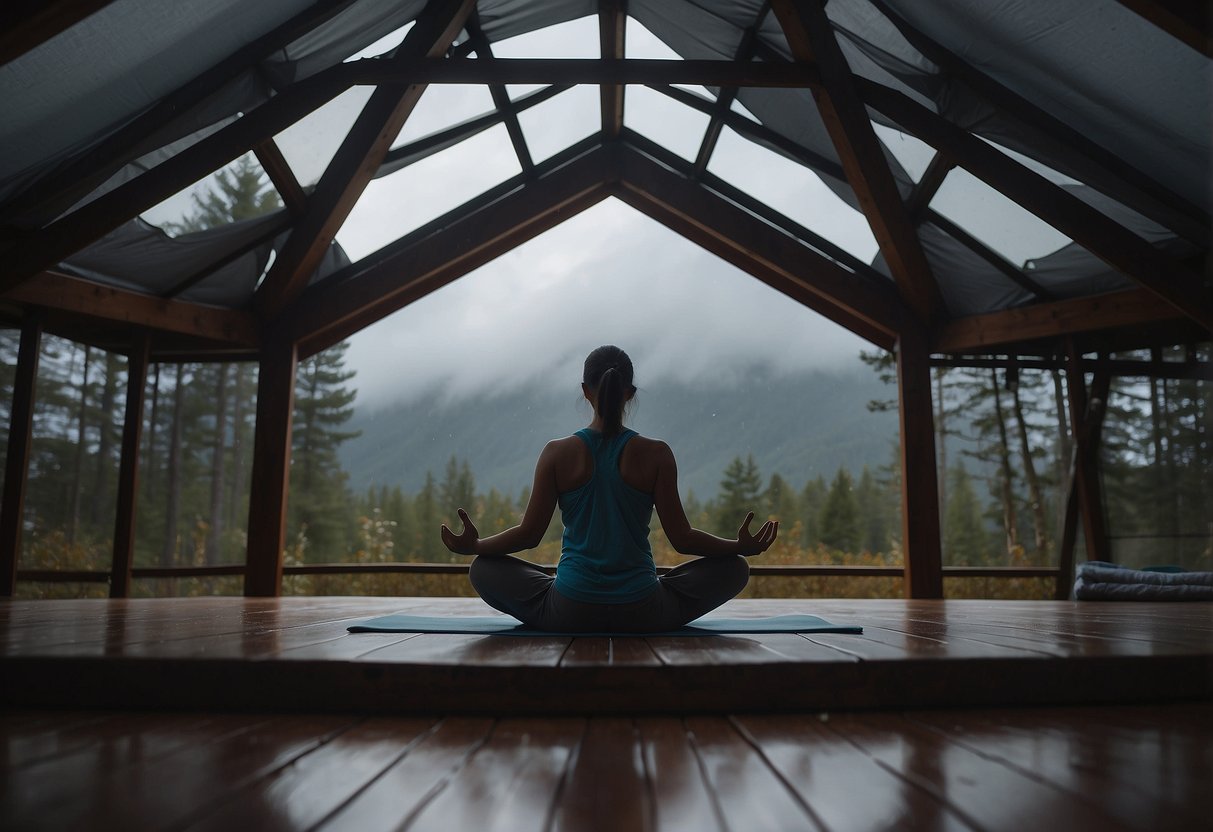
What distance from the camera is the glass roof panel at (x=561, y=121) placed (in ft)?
17.8

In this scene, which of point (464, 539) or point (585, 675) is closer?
point (585, 675)

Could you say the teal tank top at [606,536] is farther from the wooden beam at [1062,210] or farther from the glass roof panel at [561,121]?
the glass roof panel at [561,121]

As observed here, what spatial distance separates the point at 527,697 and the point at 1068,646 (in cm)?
127

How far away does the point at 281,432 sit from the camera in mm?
5324

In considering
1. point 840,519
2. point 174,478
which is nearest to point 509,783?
point 840,519

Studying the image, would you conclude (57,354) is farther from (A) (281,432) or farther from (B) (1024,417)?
(B) (1024,417)

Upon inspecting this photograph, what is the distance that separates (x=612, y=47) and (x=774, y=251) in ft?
5.71

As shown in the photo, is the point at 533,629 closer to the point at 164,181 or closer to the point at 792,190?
the point at 164,181

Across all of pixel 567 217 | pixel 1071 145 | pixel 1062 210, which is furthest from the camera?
pixel 567 217

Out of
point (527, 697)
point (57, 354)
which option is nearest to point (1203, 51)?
point (527, 697)

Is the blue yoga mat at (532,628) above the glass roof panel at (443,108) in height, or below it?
below

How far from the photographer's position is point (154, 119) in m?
3.68

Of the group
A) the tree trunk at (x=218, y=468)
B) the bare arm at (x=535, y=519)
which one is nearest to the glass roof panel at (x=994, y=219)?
the bare arm at (x=535, y=519)

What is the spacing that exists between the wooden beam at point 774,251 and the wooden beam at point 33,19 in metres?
3.95
